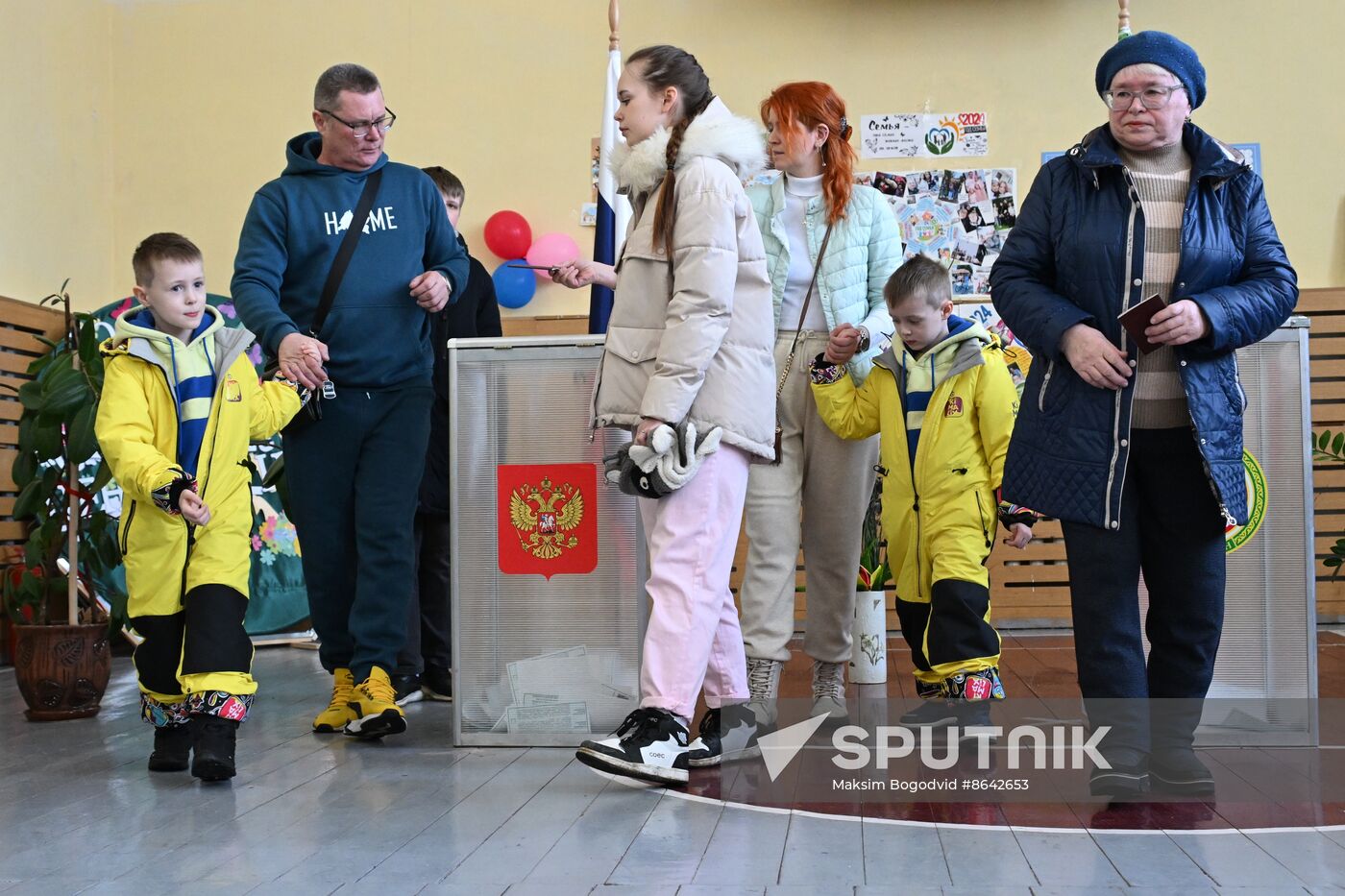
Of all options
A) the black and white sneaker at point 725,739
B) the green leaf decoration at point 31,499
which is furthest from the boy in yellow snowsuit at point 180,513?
the green leaf decoration at point 31,499

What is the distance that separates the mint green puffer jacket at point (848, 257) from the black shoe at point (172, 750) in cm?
154

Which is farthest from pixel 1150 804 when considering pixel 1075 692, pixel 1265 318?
pixel 1075 692

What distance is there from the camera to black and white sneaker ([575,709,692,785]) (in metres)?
2.33

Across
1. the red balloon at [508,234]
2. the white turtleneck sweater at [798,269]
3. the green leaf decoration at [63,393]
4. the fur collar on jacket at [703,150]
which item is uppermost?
the red balloon at [508,234]

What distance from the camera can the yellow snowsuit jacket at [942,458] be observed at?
2834 millimetres

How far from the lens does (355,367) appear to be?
309cm

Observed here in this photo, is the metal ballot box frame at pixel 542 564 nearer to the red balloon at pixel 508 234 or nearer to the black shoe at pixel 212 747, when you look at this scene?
the black shoe at pixel 212 747

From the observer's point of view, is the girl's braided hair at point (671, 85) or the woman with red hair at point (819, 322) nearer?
the girl's braided hair at point (671, 85)

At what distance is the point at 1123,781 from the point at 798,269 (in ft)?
4.39

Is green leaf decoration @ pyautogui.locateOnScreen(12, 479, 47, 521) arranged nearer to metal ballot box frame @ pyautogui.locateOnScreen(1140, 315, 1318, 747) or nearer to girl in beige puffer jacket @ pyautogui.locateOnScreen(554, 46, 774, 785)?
girl in beige puffer jacket @ pyautogui.locateOnScreen(554, 46, 774, 785)

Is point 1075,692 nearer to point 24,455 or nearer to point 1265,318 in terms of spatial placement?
point 1265,318

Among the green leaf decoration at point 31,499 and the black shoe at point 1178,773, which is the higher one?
the green leaf decoration at point 31,499

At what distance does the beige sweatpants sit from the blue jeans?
73 cm

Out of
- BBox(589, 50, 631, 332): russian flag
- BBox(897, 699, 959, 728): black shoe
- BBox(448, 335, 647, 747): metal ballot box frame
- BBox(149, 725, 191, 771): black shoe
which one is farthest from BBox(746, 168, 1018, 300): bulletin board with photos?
BBox(149, 725, 191, 771): black shoe
